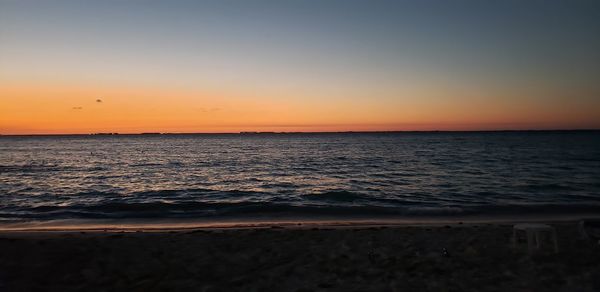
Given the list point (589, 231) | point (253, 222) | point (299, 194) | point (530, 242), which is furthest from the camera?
point (299, 194)

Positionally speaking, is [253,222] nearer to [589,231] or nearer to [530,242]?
[530,242]

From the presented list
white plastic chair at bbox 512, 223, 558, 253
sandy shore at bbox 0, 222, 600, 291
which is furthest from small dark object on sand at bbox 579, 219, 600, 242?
white plastic chair at bbox 512, 223, 558, 253

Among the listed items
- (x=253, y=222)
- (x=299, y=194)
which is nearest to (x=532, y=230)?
(x=253, y=222)

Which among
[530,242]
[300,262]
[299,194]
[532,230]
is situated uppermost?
[532,230]

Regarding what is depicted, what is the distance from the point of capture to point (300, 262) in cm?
919

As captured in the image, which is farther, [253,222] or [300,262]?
[253,222]

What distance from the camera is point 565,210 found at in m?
17.9

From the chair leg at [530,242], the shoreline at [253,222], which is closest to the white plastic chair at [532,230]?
the chair leg at [530,242]

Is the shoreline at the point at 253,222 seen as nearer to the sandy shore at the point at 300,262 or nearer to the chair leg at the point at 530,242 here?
the sandy shore at the point at 300,262

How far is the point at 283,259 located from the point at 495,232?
6595 mm

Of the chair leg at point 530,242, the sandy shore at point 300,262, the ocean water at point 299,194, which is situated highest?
the chair leg at point 530,242

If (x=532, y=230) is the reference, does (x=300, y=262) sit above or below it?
below

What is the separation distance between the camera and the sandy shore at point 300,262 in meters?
7.76

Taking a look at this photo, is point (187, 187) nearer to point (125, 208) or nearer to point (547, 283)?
point (125, 208)
